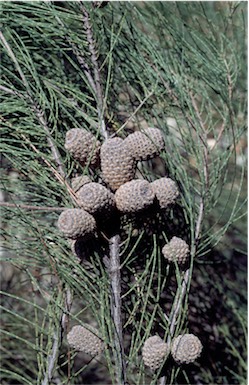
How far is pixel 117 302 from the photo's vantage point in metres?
0.53

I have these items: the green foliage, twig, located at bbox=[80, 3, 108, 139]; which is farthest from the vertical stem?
twig, located at bbox=[80, 3, 108, 139]

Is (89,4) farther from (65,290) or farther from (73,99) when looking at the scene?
(65,290)

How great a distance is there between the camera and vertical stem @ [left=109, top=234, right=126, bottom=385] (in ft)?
1.72

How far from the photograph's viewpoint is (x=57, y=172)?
558 mm

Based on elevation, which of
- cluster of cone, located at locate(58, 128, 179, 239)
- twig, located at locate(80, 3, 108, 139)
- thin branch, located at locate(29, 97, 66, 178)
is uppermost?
twig, located at locate(80, 3, 108, 139)

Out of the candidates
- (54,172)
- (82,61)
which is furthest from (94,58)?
(54,172)

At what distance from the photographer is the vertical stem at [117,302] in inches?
20.6

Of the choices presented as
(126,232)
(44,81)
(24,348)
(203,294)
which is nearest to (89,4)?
(44,81)

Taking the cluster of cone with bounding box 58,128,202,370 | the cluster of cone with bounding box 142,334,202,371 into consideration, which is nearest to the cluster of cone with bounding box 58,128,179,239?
the cluster of cone with bounding box 58,128,202,370

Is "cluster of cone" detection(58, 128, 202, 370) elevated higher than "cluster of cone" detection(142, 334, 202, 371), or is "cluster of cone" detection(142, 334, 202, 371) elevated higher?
"cluster of cone" detection(58, 128, 202, 370)

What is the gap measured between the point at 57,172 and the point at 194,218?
6.5 inches

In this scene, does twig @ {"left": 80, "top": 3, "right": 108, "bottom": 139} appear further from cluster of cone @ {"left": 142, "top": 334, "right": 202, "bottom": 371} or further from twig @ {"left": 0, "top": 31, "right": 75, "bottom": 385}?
cluster of cone @ {"left": 142, "top": 334, "right": 202, "bottom": 371}

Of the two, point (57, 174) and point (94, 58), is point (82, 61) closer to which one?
point (94, 58)

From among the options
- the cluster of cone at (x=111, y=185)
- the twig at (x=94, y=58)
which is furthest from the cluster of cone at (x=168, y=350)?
the twig at (x=94, y=58)
